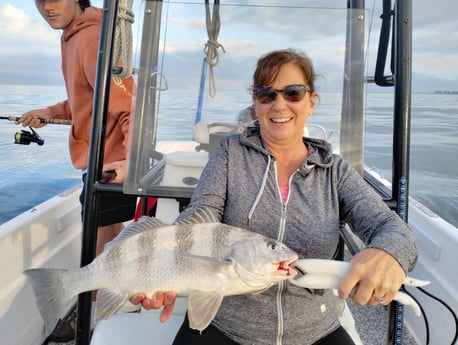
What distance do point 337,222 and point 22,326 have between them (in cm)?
184

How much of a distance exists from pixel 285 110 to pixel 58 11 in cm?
150

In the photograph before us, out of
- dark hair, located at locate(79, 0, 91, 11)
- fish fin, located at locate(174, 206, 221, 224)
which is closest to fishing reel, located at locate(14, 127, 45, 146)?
dark hair, located at locate(79, 0, 91, 11)

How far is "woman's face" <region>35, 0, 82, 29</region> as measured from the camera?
2.22 metres

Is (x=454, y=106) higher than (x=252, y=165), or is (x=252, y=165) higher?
(x=454, y=106)

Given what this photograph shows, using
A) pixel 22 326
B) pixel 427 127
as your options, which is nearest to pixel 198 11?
pixel 22 326

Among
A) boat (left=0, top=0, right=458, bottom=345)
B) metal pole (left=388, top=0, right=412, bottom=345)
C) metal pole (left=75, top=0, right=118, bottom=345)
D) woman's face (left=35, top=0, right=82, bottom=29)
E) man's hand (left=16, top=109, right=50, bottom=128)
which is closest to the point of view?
metal pole (left=388, top=0, right=412, bottom=345)

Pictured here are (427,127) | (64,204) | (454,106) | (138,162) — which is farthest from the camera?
(454,106)

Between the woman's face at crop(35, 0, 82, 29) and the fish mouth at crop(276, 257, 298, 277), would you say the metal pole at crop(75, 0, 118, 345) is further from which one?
the fish mouth at crop(276, 257, 298, 277)

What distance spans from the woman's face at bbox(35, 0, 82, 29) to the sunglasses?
1373 millimetres

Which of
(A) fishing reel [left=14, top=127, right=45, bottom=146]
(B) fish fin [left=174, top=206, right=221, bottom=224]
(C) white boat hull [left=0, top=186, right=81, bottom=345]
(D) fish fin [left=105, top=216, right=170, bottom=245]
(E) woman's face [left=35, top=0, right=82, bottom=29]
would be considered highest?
(E) woman's face [left=35, top=0, right=82, bottom=29]

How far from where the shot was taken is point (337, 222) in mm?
1479

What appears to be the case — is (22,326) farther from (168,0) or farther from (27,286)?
(168,0)

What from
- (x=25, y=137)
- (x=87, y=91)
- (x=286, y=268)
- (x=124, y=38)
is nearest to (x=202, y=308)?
(x=286, y=268)

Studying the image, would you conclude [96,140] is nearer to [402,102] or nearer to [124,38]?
[124,38]
